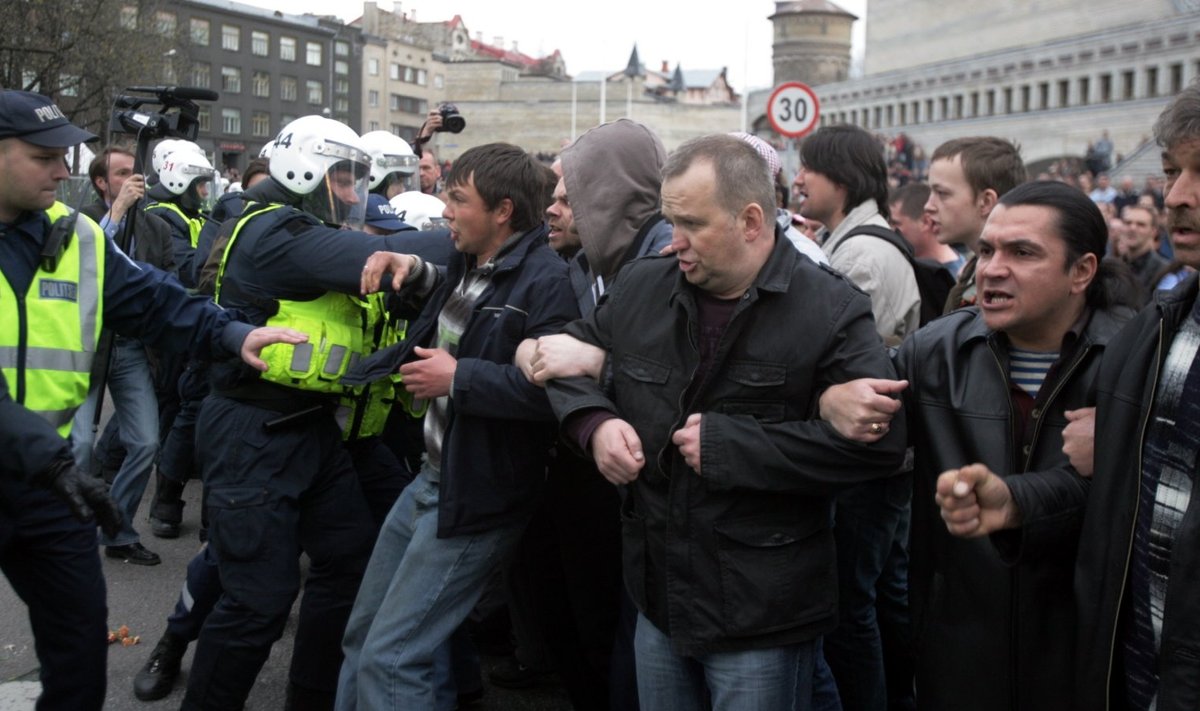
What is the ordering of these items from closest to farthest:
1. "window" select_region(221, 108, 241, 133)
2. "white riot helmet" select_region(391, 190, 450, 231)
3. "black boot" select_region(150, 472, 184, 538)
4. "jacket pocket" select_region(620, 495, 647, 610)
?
"jacket pocket" select_region(620, 495, 647, 610) → "white riot helmet" select_region(391, 190, 450, 231) → "black boot" select_region(150, 472, 184, 538) → "window" select_region(221, 108, 241, 133)

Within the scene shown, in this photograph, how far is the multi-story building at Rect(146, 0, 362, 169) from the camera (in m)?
79.1

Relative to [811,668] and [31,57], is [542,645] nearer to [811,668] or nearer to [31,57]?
[811,668]

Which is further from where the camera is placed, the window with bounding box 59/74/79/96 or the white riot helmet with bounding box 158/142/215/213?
the window with bounding box 59/74/79/96

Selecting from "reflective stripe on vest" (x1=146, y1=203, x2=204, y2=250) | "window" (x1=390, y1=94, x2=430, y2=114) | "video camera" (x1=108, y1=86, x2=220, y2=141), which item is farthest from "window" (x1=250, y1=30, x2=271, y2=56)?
"video camera" (x1=108, y1=86, x2=220, y2=141)

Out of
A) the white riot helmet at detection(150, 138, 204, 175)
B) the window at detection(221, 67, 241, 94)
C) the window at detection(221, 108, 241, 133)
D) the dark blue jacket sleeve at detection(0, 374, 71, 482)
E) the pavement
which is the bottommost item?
the pavement

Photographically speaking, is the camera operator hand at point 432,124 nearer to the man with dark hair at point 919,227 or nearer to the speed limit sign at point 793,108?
the man with dark hair at point 919,227

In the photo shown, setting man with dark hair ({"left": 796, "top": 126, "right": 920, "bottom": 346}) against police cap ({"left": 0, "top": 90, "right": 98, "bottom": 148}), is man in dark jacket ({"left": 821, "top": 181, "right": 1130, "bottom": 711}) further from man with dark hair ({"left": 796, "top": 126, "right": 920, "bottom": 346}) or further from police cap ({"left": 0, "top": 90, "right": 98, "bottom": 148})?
police cap ({"left": 0, "top": 90, "right": 98, "bottom": 148})

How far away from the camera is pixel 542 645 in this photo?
16.2 ft

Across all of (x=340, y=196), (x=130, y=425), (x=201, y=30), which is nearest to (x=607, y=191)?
(x=340, y=196)

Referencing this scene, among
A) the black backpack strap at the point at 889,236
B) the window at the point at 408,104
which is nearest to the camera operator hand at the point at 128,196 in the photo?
the black backpack strap at the point at 889,236

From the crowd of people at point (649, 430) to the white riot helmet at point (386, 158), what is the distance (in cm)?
216

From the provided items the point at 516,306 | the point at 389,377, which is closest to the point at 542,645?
the point at 389,377

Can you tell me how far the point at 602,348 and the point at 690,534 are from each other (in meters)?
0.66

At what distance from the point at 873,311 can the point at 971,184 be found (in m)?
0.96
